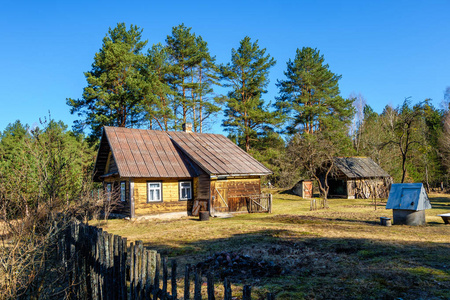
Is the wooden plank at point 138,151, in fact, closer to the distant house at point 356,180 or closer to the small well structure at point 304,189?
the small well structure at point 304,189

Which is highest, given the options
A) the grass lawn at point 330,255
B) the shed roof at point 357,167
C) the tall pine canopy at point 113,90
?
the tall pine canopy at point 113,90

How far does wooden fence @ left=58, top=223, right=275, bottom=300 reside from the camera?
3.37 m

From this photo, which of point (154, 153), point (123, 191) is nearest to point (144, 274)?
point (123, 191)

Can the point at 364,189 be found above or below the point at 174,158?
below

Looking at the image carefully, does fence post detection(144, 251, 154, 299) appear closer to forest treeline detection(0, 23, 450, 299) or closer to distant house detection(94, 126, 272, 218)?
distant house detection(94, 126, 272, 218)

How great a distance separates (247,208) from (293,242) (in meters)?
10.6

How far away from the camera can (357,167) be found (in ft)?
109

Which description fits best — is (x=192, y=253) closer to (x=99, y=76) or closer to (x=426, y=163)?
(x=99, y=76)

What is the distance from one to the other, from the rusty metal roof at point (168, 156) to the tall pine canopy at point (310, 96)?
17.4m

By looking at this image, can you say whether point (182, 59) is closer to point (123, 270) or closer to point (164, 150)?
point (164, 150)

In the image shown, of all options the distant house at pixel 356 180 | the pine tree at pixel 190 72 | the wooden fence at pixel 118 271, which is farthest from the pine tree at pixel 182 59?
the wooden fence at pixel 118 271

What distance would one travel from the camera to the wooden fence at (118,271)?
3.37 m

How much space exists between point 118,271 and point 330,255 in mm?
5916

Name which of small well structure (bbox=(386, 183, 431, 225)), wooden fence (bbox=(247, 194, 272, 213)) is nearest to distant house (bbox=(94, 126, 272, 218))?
wooden fence (bbox=(247, 194, 272, 213))
